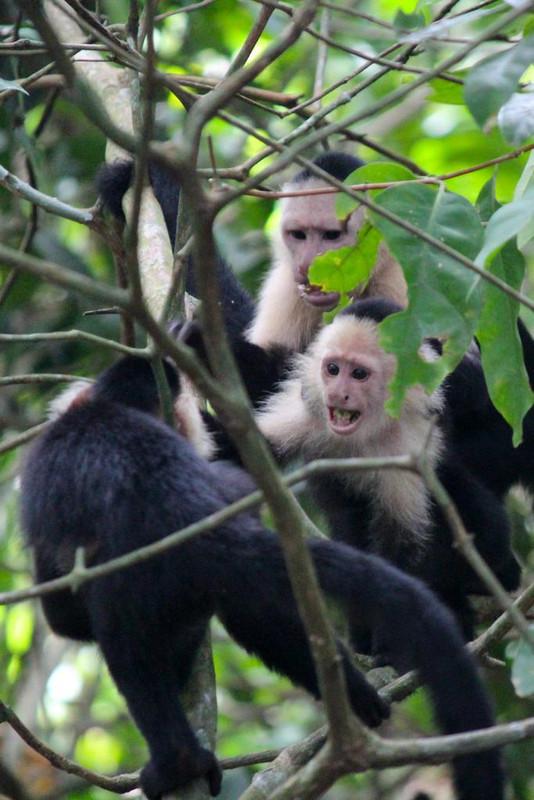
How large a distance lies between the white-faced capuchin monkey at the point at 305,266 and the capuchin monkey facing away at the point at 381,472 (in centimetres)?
42

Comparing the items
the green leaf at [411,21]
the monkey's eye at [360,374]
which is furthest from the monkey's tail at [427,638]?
the green leaf at [411,21]

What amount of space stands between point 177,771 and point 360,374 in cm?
143

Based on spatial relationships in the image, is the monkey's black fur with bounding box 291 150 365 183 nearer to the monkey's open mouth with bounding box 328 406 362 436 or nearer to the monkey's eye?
the monkey's eye

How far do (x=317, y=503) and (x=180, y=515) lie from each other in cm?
147

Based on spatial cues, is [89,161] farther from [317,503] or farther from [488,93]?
[488,93]

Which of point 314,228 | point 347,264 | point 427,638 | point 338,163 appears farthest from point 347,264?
point 427,638

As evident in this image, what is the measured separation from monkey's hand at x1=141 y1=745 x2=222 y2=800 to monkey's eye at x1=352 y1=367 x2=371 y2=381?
1344 mm

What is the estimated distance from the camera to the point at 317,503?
11.6 ft

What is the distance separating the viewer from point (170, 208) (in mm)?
3734

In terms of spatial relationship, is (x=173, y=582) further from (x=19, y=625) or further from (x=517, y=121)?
(x=19, y=625)

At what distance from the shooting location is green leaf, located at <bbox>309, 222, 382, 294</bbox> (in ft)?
9.13

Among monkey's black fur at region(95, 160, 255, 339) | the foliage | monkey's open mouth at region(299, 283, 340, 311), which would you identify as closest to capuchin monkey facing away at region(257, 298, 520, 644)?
monkey's open mouth at region(299, 283, 340, 311)

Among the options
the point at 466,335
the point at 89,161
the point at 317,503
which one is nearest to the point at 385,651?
the point at 317,503

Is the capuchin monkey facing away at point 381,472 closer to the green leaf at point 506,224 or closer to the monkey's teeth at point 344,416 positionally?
the monkey's teeth at point 344,416
